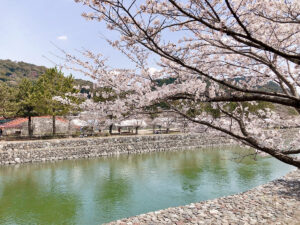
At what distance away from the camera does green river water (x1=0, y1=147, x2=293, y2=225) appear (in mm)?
7447

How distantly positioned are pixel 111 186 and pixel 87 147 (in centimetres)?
789

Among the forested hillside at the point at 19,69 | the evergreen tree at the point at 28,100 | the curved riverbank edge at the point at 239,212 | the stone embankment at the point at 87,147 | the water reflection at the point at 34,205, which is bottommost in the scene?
the water reflection at the point at 34,205

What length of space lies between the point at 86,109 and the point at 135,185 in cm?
708

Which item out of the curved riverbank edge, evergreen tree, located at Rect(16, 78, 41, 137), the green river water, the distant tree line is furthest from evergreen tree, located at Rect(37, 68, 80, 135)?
the curved riverbank edge

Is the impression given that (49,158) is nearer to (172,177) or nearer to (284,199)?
(172,177)

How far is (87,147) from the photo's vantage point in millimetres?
17391

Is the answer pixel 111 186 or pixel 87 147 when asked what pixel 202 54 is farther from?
pixel 87 147

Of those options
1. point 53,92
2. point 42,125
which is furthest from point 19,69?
point 53,92

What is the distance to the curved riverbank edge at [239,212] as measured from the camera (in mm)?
5473

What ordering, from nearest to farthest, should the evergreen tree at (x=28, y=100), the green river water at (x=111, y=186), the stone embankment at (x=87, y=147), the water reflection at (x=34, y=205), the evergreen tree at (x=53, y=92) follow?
the water reflection at (x=34, y=205), the green river water at (x=111, y=186), the stone embankment at (x=87, y=147), the evergreen tree at (x=53, y=92), the evergreen tree at (x=28, y=100)

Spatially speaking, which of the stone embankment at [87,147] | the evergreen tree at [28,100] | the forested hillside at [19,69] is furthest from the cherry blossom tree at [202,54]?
the forested hillside at [19,69]

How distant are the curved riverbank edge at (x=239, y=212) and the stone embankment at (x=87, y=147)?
201 inches

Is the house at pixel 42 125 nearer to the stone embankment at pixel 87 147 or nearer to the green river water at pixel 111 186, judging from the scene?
the stone embankment at pixel 87 147

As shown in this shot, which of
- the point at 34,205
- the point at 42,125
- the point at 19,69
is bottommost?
the point at 34,205
